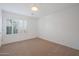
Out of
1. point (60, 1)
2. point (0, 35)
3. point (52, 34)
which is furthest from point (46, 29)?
point (0, 35)

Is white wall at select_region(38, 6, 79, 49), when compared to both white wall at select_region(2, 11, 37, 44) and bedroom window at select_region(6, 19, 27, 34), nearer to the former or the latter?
white wall at select_region(2, 11, 37, 44)

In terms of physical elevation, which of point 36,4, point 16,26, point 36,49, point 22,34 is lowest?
point 36,49

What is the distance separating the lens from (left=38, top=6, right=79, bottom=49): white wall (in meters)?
1.92

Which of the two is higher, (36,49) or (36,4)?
(36,4)

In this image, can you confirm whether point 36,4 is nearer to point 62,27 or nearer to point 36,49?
point 62,27

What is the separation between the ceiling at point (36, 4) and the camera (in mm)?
1875

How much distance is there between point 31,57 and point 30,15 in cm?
88

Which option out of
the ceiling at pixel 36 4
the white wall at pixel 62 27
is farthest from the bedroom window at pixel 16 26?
the white wall at pixel 62 27

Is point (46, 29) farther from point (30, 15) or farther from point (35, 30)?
point (30, 15)

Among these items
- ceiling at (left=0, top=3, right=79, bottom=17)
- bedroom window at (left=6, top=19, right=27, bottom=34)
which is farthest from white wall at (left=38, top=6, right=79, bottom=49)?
bedroom window at (left=6, top=19, right=27, bottom=34)

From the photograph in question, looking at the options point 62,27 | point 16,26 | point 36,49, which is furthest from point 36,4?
point 36,49

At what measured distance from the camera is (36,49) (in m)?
1.97

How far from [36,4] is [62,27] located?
0.73 metres

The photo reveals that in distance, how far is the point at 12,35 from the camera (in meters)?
1.94
